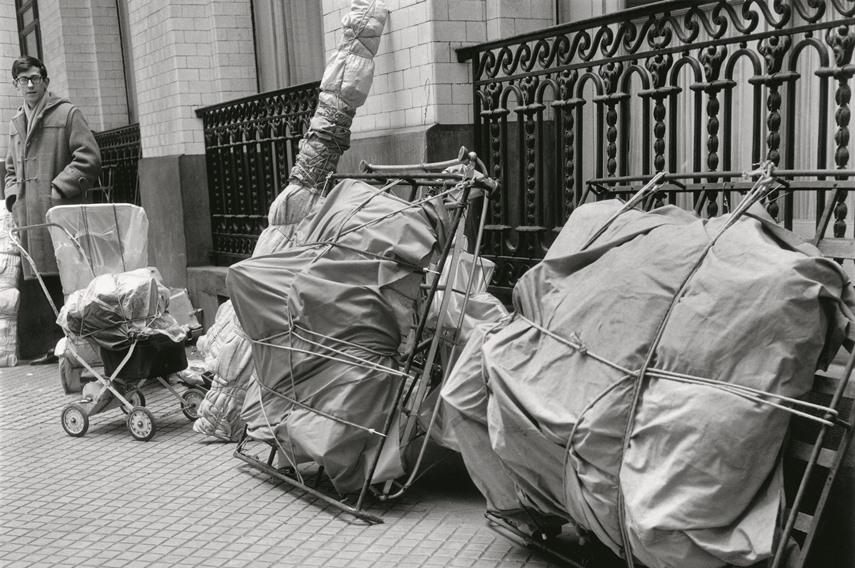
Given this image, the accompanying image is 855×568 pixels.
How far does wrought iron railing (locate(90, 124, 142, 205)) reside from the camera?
13.3 m

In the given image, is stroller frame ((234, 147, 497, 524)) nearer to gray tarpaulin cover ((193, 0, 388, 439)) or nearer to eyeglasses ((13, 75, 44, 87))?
gray tarpaulin cover ((193, 0, 388, 439))

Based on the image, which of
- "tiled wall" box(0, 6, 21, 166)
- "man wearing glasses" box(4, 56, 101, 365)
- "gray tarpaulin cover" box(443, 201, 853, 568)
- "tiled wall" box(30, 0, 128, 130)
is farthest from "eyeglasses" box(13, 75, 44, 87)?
"gray tarpaulin cover" box(443, 201, 853, 568)

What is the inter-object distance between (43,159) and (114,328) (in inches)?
140

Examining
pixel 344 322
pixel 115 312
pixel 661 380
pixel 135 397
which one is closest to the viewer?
pixel 661 380

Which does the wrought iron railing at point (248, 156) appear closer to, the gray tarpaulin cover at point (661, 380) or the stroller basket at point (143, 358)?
the stroller basket at point (143, 358)

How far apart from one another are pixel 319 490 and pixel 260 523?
1.63 ft

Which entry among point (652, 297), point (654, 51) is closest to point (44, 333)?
point (654, 51)

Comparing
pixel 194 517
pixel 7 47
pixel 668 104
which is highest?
pixel 7 47

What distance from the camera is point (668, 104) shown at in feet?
21.4

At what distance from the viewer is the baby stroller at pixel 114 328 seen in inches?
271

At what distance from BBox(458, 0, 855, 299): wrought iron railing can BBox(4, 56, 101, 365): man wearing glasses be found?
4459 mm

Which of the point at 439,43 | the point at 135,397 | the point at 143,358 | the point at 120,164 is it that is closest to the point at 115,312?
the point at 143,358

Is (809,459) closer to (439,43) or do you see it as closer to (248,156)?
(439,43)

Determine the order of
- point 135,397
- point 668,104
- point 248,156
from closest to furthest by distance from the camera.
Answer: point 668,104, point 135,397, point 248,156
